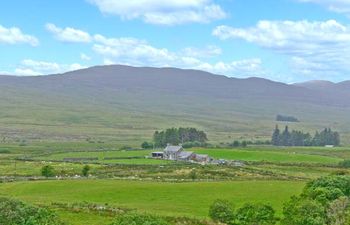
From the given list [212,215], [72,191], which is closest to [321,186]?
[212,215]

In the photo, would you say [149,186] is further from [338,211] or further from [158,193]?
[338,211]

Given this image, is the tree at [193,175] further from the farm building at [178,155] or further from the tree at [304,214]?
the tree at [304,214]

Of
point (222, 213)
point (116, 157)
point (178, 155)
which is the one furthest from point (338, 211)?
point (116, 157)

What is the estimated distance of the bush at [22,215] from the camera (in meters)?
40.5

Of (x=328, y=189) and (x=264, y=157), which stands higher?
(x=328, y=189)

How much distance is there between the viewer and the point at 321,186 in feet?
206

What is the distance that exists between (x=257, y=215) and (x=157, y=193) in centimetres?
2520

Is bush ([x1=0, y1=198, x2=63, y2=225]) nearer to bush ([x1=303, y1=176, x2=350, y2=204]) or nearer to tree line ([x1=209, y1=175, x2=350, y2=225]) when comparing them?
tree line ([x1=209, y1=175, x2=350, y2=225])

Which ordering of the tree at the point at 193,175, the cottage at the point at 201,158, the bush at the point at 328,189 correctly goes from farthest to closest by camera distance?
the cottage at the point at 201,158 → the tree at the point at 193,175 → the bush at the point at 328,189

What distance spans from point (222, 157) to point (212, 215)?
319 ft

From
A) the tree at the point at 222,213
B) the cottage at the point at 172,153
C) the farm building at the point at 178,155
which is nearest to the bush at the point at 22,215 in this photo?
the tree at the point at 222,213

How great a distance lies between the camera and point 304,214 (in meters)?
49.6

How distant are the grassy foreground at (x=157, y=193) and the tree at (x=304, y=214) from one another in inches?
482

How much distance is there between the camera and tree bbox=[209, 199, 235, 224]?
55.7 m
